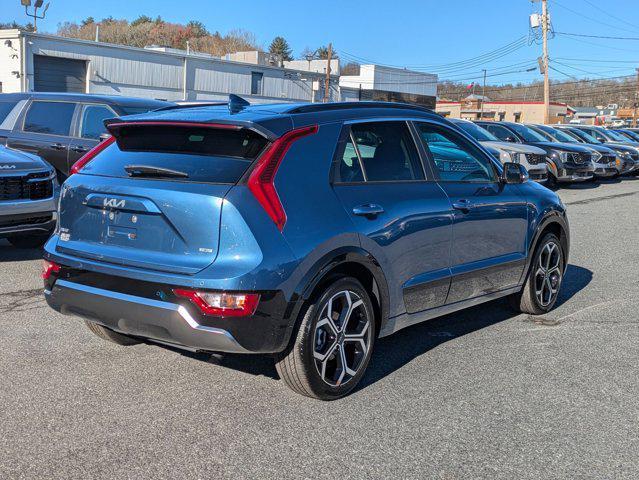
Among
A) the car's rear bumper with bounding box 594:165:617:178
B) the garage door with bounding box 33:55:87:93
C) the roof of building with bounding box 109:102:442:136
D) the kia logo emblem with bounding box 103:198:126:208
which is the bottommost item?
the kia logo emblem with bounding box 103:198:126:208

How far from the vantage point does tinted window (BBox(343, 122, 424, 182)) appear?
4527 mm

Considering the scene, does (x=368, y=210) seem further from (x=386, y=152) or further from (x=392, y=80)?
(x=392, y=80)

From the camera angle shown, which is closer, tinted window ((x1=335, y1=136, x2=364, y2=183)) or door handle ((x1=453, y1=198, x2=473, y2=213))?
tinted window ((x1=335, y1=136, x2=364, y2=183))

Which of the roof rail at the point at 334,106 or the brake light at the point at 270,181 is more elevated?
the roof rail at the point at 334,106

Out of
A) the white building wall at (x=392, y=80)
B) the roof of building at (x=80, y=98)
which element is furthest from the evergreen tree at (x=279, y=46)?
the roof of building at (x=80, y=98)

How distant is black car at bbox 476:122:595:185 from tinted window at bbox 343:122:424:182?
14.6m

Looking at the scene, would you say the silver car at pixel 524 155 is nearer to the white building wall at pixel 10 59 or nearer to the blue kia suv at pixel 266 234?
the blue kia suv at pixel 266 234

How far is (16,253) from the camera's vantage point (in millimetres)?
8289

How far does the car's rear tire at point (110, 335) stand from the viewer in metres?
4.89

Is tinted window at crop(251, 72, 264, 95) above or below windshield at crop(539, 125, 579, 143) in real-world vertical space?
above

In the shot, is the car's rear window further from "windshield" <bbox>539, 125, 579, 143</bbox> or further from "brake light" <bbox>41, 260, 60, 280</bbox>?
"windshield" <bbox>539, 125, 579, 143</bbox>

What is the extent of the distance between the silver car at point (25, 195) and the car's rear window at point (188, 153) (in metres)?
3.56

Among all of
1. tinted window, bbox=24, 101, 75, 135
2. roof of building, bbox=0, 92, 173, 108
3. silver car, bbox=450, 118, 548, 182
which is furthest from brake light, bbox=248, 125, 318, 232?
silver car, bbox=450, 118, 548, 182

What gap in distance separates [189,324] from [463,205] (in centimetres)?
230
